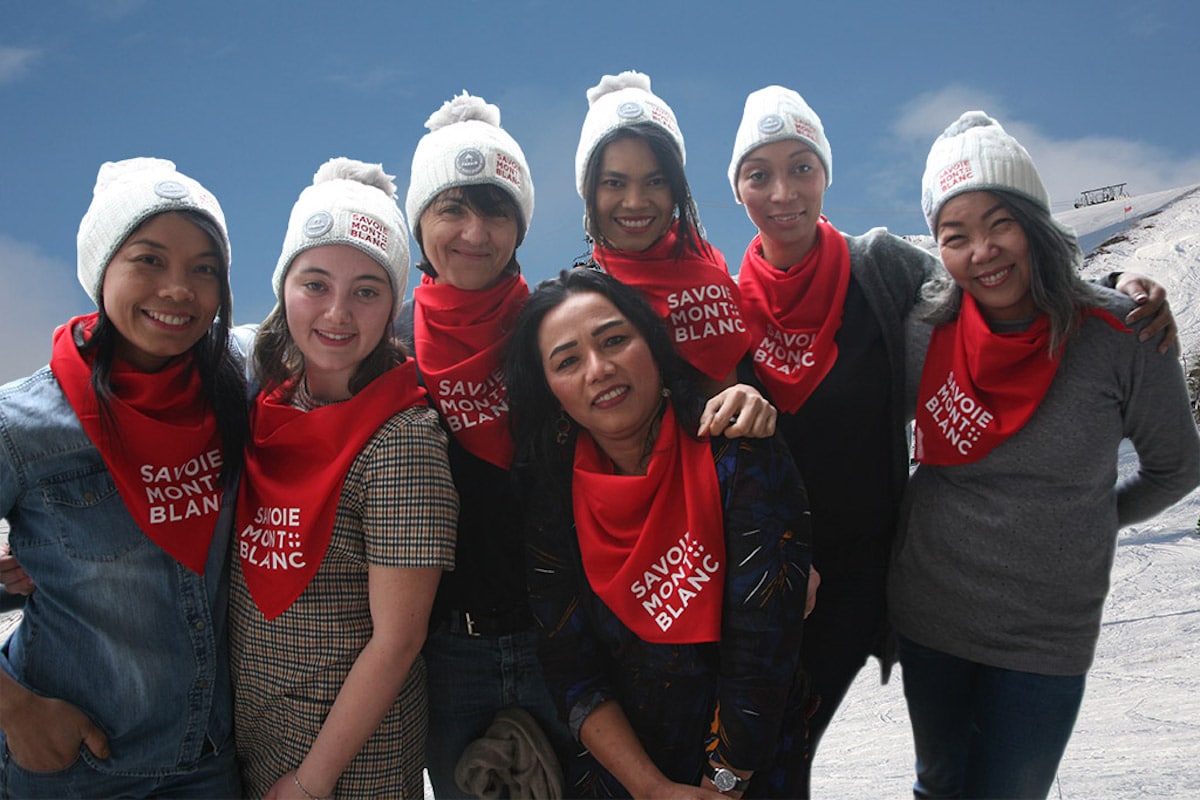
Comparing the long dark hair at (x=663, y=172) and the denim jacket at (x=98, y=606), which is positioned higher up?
the long dark hair at (x=663, y=172)

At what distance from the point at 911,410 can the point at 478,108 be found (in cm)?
153

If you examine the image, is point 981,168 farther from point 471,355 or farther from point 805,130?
point 471,355

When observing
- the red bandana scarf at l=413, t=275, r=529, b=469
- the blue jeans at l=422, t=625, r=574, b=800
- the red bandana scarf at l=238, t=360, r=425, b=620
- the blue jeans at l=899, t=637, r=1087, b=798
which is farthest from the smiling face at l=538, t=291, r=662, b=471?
the blue jeans at l=899, t=637, r=1087, b=798

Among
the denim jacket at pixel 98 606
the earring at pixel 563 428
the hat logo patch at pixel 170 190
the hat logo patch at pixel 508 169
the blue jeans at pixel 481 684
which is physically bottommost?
the blue jeans at pixel 481 684

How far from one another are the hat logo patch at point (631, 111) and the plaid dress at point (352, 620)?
39.0 inches

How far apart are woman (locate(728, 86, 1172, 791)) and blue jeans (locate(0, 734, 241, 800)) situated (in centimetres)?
149

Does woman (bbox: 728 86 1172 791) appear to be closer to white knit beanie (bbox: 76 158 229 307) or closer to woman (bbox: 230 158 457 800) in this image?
woman (bbox: 230 158 457 800)

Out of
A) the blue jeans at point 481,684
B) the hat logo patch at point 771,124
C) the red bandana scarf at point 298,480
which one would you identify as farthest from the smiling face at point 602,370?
the hat logo patch at point 771,124

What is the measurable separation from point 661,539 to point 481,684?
634mm

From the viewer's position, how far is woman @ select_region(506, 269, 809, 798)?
1.92 meters

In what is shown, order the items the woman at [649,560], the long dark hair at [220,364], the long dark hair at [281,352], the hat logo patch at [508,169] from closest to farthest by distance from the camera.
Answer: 1. the woman at [649,560]
2. the long dark hair at [220,364]
3. the long dark hair at [281,352]
4. the hat logo patch at [508,169]

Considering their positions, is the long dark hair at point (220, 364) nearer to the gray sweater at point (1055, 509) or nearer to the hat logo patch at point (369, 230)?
the hat logo patch at point (369, 230)

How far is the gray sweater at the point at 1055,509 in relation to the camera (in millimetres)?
2252

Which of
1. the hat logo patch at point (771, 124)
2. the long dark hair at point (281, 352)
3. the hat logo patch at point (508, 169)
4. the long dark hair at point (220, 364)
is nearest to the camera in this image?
the long dark hair at point (220, 364)
